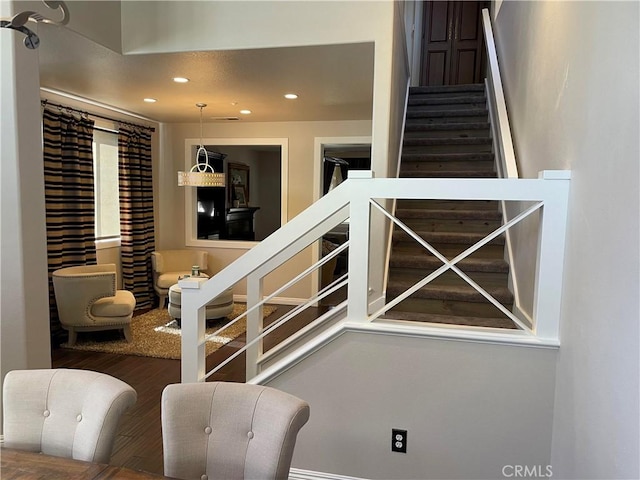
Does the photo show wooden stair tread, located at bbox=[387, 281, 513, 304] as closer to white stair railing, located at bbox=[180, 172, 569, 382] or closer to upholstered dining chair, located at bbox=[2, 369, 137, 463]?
white stair railing, located at bbox=[180, 172, 569, 382]

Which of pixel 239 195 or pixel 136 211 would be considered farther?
pixel 239 195

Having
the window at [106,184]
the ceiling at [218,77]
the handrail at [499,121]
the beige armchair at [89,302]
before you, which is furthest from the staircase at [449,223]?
the window at [106,184]

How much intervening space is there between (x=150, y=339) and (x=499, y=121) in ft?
12.3

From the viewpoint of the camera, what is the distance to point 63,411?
1455 millimetres

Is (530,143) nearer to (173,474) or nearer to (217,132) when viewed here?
(173,474)

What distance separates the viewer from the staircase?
108 inches

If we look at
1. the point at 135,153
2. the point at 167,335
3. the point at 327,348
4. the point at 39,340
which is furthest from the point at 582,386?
the point at 135,153

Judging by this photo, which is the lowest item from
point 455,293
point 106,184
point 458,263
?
point 455,293

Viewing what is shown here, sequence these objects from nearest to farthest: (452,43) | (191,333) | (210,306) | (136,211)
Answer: (191,333) < (210,306) < (136,211) < (452,43)

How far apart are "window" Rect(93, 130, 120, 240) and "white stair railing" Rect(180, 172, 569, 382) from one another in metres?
3.41

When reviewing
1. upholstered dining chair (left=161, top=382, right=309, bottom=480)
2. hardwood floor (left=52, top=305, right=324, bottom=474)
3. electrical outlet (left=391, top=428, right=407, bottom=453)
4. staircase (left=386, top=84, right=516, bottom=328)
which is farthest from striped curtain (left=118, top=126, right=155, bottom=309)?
upholstered dining chair (left=161, top=382, right=309, bottom=480)

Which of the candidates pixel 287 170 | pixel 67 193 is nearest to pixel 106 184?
pixel 67 193

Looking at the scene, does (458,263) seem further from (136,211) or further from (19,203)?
(136,211)

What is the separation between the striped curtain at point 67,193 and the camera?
4.18m
